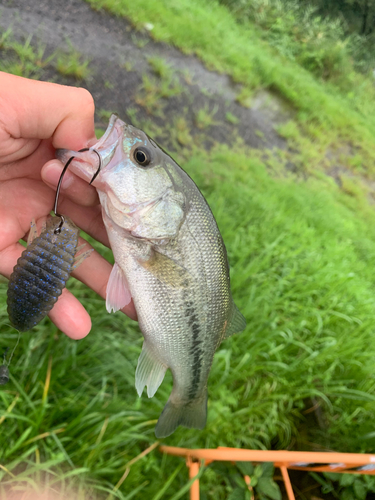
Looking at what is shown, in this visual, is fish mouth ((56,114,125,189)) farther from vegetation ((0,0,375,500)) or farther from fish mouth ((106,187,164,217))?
vegetation ((0,0,375,500))

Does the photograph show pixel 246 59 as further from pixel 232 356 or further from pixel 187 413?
pixel 187 413

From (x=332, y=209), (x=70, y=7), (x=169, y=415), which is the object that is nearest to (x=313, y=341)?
(x=169, y=415)

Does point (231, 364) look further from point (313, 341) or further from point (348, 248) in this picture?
point (348, 248)

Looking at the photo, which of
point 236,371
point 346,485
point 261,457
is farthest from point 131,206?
point 346,485

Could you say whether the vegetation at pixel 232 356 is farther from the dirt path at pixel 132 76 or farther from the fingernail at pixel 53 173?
the fingernail at pixel 53 173

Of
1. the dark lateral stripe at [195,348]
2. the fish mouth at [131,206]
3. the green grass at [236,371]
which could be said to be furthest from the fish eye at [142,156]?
the green grass at [236,371]

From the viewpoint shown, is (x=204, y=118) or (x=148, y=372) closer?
(x=148, y=372)
